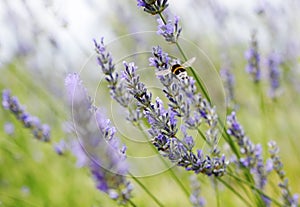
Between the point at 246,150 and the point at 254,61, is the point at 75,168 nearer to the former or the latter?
the point at 254,61

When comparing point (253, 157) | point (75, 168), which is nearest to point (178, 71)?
point (253, 157)

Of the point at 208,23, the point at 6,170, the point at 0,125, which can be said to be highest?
the point at 208,23

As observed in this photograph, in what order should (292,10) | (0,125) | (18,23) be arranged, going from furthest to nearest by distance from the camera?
(0,125) → (18,23) → (292,10)

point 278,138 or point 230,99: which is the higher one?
point 278,138

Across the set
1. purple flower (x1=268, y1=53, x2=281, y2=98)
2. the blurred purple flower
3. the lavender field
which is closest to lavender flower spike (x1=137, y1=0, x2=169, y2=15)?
the lavender field

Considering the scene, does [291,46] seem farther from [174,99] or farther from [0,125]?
[0,125]

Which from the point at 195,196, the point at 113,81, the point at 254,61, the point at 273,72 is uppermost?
the point at 273,72

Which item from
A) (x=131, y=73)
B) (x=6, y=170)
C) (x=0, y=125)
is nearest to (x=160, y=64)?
(x=131, y=73)

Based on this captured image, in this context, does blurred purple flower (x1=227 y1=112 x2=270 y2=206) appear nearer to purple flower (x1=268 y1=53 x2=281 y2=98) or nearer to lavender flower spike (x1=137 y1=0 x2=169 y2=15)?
lavender flower spike (x1=137 y1=0 x2=169 y2=15)
